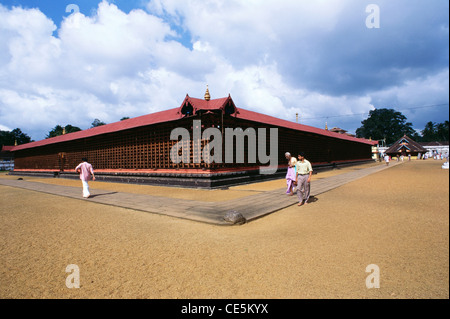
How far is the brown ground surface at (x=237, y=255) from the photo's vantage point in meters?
2.28

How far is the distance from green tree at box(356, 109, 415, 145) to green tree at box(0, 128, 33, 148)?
372ft

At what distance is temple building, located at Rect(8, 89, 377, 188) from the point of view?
428 inches

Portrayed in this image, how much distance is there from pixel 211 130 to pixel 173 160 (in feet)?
8.92

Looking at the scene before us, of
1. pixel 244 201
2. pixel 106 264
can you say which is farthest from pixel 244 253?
pixel 244 201

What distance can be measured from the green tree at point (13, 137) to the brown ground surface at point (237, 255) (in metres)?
77.4
